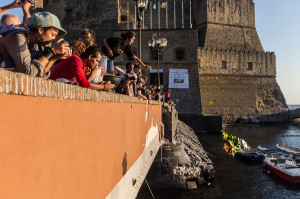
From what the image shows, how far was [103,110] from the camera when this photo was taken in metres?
3.40

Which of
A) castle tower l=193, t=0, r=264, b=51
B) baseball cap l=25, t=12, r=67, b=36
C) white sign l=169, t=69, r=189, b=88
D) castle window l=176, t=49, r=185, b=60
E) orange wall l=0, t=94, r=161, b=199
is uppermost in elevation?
castle tower l=193, t=0, r=264, b=51

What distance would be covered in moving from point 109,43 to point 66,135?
3664 mm

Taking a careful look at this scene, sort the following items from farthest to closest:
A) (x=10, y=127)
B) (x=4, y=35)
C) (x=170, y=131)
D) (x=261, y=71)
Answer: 1. (x=261, y=71)
2. (x=170, y=131)
3. (x=4, y=35)
4. (x=10, y=127)

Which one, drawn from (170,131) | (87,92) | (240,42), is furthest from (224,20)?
(87,92)

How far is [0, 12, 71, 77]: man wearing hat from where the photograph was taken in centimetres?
212

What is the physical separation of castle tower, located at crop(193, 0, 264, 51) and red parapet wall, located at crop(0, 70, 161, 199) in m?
38.1

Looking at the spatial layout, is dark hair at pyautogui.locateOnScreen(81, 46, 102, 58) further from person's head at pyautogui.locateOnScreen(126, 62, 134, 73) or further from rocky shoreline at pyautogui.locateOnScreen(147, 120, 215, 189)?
rocky shoreline at pyautogui.locateOnScreen(147, 120, 215, 189)

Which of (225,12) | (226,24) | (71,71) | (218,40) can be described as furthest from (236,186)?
(225,12)

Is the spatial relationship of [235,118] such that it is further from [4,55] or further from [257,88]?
[4,55]

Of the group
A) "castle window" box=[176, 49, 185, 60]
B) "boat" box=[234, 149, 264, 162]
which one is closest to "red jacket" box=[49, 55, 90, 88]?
"boat" box=[234, 149, 264, 162]

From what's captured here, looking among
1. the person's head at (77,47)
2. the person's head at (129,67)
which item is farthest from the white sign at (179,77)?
the person's head at (77,47)

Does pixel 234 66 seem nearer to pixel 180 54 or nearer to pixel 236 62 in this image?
pixel 236 62

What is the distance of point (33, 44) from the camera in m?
2.57

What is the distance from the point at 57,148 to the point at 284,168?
55.8 feet
